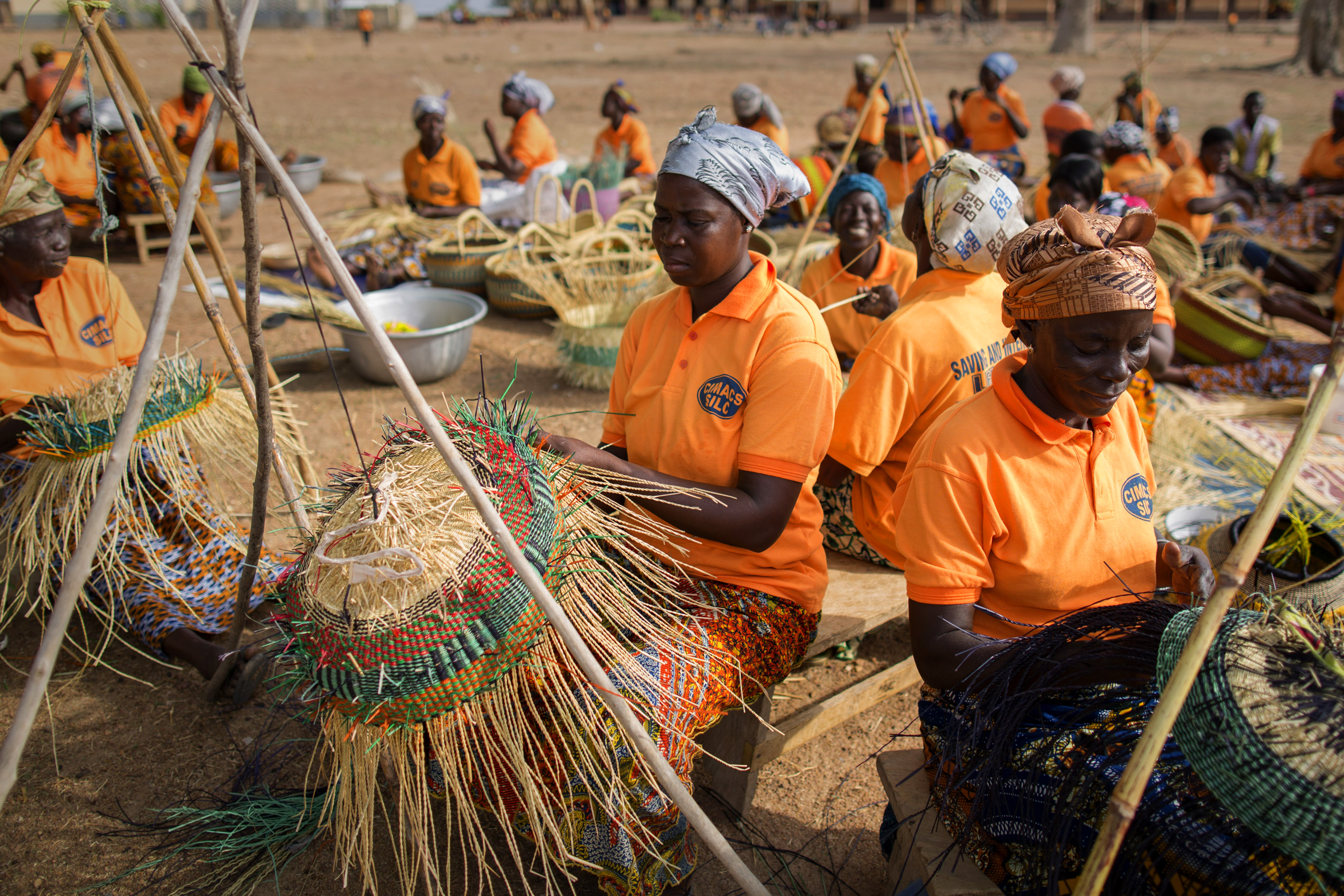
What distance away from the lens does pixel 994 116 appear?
7.52 m

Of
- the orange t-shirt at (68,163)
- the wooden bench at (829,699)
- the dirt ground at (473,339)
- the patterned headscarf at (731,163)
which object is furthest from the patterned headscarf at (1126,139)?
the orange t-shirt at (68,163)

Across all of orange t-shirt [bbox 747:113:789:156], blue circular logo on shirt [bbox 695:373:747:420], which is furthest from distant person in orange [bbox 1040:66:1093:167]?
blue circular logo on shirt [bbox 695:373:747:420]

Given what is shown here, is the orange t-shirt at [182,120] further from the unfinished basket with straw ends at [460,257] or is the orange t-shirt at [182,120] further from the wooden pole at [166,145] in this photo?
the wooden pole at [166,145]

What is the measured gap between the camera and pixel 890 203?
6023mm

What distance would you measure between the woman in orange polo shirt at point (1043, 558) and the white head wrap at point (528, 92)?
605cm

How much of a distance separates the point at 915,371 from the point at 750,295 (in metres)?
0.51

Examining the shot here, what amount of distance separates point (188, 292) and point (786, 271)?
4.14 meters

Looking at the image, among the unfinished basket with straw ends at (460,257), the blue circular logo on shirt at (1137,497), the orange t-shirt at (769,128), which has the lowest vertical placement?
the blue circular logo on shirt at (1137,497)

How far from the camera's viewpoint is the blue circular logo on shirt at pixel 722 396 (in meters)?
1.87

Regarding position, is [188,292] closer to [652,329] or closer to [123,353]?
[123,353]

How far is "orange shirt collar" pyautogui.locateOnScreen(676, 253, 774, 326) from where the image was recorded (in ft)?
6.17

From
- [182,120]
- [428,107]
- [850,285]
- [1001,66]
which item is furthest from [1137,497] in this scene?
[182,120]

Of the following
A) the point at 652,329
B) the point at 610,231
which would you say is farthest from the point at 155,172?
the point at 610,231

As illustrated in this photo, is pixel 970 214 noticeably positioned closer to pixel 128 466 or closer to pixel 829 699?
pixel 829 699
